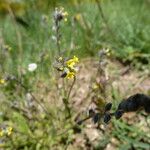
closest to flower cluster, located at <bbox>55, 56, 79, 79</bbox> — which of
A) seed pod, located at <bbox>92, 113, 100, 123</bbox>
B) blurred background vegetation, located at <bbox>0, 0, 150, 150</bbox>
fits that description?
seed pod, located at <bbox>92, 113, 100, 123</bbox>

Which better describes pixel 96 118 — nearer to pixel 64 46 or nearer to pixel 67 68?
pixel 67 68

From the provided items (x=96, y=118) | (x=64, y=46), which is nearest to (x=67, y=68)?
(x=96, y=118)

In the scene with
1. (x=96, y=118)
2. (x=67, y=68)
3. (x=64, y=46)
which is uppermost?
(x=64, y=46)

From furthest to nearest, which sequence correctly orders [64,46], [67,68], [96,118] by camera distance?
[64,46] < [67,68] < [96,118]

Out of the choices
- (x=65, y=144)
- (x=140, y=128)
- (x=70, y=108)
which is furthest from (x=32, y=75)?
(x=140, y=128)

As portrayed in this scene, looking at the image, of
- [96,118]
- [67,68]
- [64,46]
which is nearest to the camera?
[96,118]

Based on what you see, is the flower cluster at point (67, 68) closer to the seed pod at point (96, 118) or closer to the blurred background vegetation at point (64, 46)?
the seed pod at point (96, 118)

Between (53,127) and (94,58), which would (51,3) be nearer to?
(94,58)

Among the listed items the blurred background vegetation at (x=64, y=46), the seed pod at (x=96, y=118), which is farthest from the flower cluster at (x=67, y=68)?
the blurred background vegetation at (x=64, y=46)

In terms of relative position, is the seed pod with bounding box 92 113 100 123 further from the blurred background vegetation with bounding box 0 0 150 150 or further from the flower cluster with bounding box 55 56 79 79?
the blurred background vegetation with bounding box 0 0 150 150
